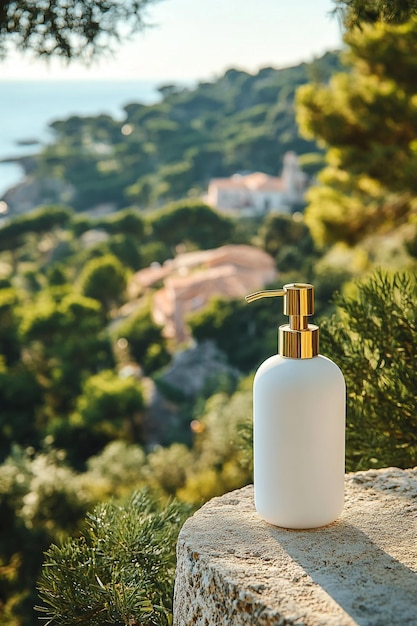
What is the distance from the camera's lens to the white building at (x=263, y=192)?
19.5 m

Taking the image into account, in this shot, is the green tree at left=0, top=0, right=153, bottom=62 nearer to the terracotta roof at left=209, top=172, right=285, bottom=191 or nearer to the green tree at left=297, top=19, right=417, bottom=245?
the green tree at left=297, top=19, right=417, bottom=245

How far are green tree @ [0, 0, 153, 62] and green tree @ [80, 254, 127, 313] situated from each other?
1234 centimetres

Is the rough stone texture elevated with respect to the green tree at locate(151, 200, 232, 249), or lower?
lower

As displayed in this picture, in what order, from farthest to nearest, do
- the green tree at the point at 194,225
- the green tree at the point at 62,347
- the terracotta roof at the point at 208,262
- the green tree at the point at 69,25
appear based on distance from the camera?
the green tree at the point at 194,225 → the terracotta roof at the point at 208,262 → the green tree at the point at 62,347 → the green tree at the point at 69,25

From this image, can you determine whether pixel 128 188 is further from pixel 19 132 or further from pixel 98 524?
pixel 98 524

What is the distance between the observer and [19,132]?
82.1 feet

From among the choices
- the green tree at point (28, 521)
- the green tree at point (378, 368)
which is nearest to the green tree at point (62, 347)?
the green tree at point (28, 521)

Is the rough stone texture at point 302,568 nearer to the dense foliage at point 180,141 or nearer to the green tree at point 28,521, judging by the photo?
the green tree at point 28,521

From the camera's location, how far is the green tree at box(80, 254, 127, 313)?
13.2m

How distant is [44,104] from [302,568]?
91.3ft

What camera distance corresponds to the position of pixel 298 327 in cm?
58

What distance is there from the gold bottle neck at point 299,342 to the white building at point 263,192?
18849 mm

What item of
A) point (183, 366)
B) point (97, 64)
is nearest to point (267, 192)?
point (183, 366)

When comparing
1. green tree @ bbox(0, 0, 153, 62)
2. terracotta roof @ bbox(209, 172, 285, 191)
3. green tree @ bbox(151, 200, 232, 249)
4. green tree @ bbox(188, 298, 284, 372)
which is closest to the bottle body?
green tree @ bbox(0, 0, 153, 62)
